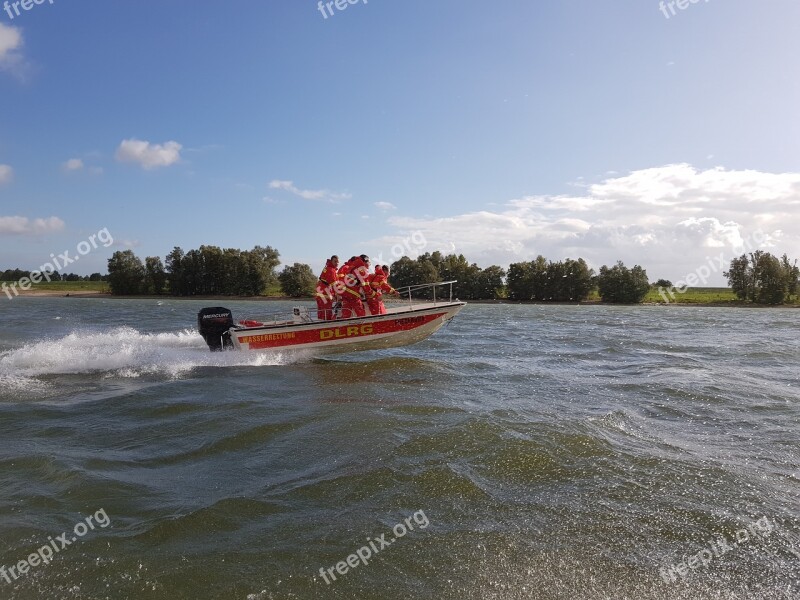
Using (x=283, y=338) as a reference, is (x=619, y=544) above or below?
below

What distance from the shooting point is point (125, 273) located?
329ft

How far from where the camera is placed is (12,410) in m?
9.51

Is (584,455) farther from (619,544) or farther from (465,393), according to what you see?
(465,393)

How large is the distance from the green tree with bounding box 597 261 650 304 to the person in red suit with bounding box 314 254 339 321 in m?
83.3

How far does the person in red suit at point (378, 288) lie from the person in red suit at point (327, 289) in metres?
1.13

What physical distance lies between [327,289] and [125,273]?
97097 millimetres

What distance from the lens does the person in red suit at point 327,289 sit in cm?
1627

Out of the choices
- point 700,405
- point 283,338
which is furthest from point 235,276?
point 700,405

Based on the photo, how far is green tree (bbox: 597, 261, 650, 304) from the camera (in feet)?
294

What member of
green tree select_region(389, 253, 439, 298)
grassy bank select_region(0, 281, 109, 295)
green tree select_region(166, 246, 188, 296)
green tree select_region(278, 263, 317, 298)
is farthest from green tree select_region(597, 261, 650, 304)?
grassy bank select_region(0, 281, 109, 295)

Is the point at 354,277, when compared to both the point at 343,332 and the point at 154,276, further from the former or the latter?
the point at 154,276

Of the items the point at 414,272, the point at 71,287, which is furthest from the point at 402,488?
the point at 71,287

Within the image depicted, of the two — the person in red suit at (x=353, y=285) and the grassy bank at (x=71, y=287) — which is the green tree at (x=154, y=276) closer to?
the grassy bank at (x=71, y=287)

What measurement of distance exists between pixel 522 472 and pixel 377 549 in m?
2.50
